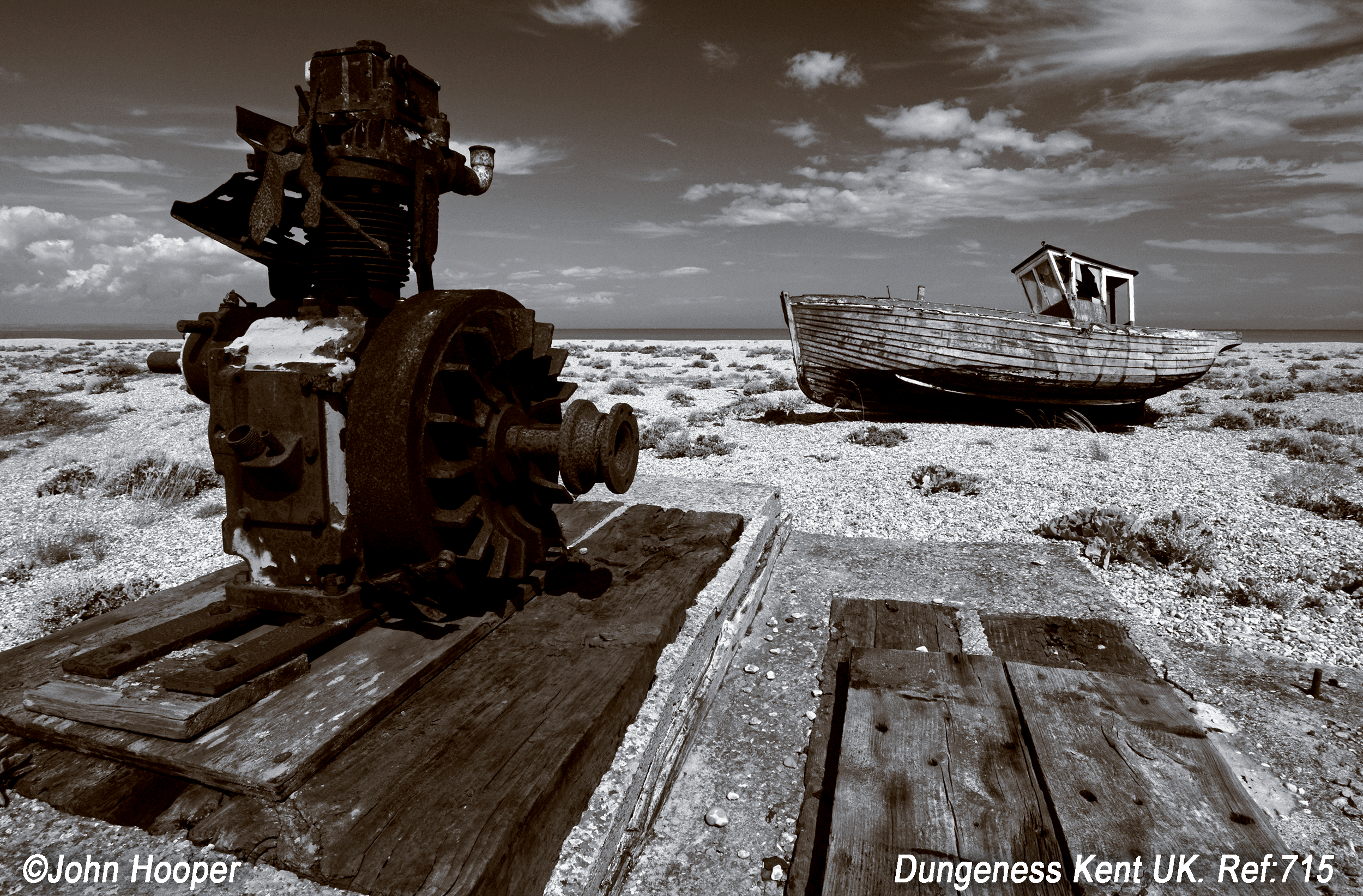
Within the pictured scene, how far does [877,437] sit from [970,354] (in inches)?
91.6

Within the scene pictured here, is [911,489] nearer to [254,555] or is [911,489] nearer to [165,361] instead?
[254,555]

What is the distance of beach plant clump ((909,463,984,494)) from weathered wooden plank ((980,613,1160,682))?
135 inches

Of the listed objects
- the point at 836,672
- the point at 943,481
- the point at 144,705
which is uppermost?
the point at 144,705

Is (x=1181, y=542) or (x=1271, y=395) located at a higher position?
(x=1271, y=395)

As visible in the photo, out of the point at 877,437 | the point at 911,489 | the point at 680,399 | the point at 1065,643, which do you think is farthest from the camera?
the point at 680,399

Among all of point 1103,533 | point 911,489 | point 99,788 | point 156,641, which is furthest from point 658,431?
point 99,788

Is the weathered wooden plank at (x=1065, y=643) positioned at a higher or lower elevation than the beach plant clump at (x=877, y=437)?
lower

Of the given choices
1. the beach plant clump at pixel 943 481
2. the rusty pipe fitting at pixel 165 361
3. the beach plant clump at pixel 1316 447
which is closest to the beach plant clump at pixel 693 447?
the beach plant clump at pixel 943 481

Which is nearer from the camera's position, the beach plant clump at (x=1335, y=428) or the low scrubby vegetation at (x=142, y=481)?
the low scrubby vegetation at (x=142, y=481)

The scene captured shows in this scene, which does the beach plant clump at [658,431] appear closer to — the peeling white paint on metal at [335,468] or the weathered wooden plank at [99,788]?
the peeling white paint on metal at [335,468]

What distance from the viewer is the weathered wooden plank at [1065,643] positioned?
141 inches

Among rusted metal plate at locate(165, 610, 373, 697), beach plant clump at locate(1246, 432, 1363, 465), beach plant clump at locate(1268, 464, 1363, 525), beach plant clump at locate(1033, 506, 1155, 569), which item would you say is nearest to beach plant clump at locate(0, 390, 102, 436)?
rusted metal plate at locate(165, 610, 373, 697)

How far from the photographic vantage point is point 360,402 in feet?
8.15

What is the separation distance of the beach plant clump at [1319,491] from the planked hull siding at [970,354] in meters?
3.66
